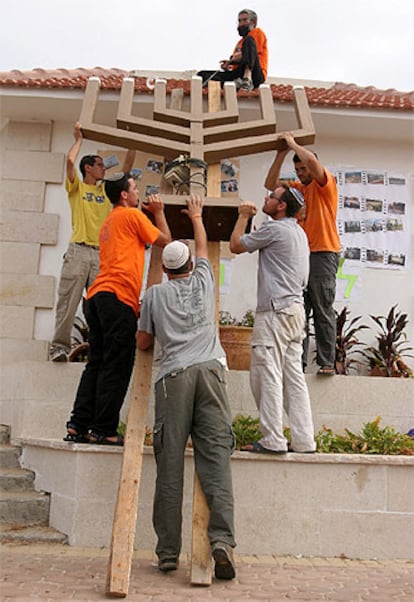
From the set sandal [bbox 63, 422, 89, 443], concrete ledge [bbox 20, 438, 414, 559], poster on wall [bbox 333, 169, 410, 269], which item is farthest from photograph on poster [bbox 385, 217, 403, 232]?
sandal [bbox 63, 422, 89, 443]

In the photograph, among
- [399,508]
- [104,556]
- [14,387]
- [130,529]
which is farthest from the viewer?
[14,387]

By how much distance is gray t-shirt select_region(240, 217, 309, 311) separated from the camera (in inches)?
202

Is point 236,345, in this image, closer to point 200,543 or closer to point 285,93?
point 200,543

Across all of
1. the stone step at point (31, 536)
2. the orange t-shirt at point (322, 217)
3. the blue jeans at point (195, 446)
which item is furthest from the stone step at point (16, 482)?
the orange t-shirt at point (322, 217)

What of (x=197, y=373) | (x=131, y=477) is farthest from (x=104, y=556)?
(x=197, y=373)

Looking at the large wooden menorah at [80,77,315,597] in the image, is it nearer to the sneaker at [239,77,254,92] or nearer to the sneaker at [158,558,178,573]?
the sneaker at [158,558,178,573]

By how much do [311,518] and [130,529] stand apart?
1457 mm

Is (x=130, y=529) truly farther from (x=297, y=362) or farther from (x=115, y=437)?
(x=297, y=362)

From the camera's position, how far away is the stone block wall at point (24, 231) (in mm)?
7828

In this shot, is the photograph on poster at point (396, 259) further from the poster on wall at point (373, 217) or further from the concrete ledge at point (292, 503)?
the concrete ledge at point (292, 503)

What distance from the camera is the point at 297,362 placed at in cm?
509

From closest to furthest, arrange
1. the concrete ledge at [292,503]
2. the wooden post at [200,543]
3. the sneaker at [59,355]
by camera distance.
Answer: the wooden post at [200,543], the concrete ledge at [292,503], the sneaker at [59,355]

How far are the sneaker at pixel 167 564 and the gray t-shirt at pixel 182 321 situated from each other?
3.56ft

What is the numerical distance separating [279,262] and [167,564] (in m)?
2.24
